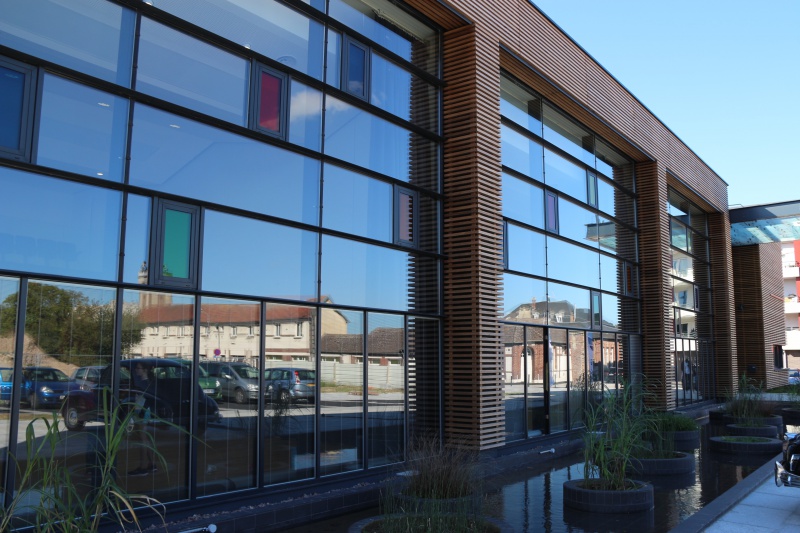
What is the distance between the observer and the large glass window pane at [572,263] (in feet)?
52.6

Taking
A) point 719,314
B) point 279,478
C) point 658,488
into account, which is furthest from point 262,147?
point 719,314

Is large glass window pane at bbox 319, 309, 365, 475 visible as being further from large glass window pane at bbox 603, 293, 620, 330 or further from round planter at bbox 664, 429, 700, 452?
large glass window pane at bbox 603, 293, 620, 330

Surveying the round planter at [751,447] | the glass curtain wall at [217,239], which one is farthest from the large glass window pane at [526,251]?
the round planter at [751,447]

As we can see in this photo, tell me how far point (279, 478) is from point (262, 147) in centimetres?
441

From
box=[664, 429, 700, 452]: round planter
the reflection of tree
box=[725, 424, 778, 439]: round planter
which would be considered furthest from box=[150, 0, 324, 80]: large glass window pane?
box=[725, 424, 778, 439]: round planter

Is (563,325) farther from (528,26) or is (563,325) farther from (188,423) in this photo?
(188,423)

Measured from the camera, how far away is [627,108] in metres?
20.0

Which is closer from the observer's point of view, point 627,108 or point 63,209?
point 63,209

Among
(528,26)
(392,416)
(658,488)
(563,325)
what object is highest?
(528,26)

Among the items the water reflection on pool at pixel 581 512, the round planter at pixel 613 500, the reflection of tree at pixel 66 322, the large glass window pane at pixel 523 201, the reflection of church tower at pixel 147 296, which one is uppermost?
the large glass window pane at pixel 523 201

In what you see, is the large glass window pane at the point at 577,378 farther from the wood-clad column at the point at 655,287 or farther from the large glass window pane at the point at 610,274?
the wood-clad column at the point at 655,287

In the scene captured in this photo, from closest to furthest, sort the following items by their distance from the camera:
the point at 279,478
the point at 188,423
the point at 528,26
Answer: the point at 188,423
the point at 279,478
the point at 528,26

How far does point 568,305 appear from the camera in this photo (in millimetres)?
16656

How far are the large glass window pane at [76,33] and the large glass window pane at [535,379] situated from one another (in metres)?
9.73
